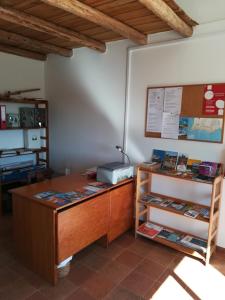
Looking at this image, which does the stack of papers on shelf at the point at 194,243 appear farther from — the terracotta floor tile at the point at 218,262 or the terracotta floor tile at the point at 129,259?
the terracotta floor tile at the point at 129,259

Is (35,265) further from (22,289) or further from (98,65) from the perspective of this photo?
(98,65)

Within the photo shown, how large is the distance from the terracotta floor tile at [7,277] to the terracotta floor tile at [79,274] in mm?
457

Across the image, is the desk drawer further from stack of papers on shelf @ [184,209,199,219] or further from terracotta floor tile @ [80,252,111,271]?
stack of papers on shelf @ [184,209,199,219]

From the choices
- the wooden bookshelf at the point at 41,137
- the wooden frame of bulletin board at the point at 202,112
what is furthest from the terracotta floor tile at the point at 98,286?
the wooden bookshelf at the point at 41,137

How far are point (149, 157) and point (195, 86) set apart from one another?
0.95 m

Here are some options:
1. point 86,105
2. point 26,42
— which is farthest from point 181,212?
point 26,42

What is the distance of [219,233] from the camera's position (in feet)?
8.04

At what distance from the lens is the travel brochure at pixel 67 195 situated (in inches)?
77.9

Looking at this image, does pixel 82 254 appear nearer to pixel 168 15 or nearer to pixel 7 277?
pixel 7 277

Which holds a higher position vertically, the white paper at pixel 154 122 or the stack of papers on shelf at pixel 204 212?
the white paper at pixel 154 122

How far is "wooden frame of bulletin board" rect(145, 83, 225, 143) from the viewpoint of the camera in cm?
233

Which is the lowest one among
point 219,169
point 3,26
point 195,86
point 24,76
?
point 219,169

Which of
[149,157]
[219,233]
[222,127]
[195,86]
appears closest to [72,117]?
[149,157]

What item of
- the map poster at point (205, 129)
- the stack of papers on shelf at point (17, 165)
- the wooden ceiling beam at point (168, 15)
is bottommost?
the stack of papers on shelf at point (17, 165)
